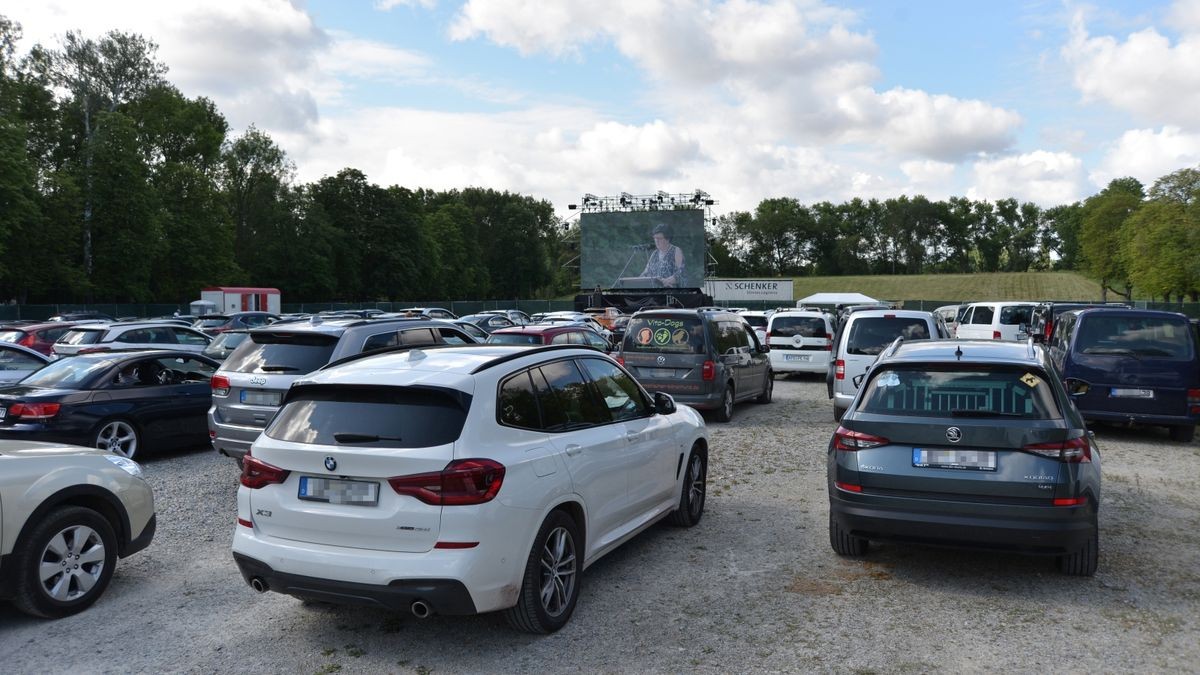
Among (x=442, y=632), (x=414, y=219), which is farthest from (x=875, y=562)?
(x=414, y=219)

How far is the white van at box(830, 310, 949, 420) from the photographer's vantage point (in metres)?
13.3

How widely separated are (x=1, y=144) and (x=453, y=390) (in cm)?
4660

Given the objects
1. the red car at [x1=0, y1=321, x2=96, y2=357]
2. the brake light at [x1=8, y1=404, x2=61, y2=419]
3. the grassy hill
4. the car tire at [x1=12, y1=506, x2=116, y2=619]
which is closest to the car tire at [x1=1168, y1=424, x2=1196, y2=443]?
the car tire at [x1=12, y1=506, x2=116, y2=619]

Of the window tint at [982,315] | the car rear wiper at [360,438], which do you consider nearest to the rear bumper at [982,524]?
the car rear wiper at [360,438]

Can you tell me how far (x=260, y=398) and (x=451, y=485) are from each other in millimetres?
5102

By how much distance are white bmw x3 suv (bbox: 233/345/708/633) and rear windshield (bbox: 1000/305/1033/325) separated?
1989 centimetres

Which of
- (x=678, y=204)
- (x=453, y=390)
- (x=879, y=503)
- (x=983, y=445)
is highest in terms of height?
(x=678, y=204)

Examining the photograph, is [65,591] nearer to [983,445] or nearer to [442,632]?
[442,632]

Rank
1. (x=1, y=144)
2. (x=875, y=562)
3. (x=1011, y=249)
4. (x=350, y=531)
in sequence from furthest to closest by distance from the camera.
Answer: (x=1011, y=249), (x=1, y=144), (x=875, y=562), (x=350, y=531)

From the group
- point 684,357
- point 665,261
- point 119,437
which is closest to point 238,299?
point 665,261

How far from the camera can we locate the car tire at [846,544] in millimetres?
6234

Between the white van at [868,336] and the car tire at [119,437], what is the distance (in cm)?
944

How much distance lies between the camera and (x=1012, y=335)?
21844 millimetres

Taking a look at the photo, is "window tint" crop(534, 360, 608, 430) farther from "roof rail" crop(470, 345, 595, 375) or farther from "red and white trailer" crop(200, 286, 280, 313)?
"red and white trailer" crop(200, 286, 280, 313)
